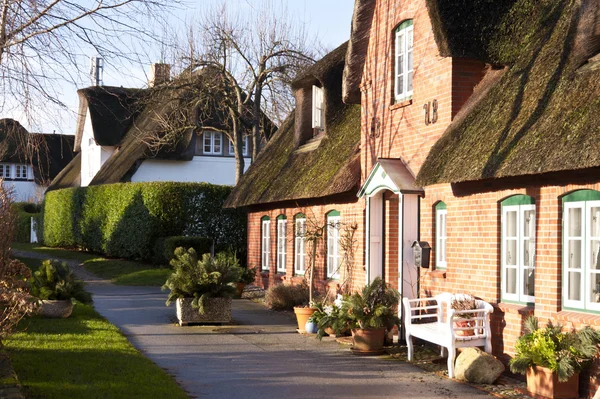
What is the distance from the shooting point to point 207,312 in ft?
55.0

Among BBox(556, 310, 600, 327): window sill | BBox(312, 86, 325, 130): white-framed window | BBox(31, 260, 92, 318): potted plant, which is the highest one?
BBox(312, 86, 325, 130): white-framed window

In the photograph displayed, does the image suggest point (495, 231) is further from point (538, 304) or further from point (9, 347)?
point (9, 347)

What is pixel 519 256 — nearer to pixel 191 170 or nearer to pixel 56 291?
pixel 56 291

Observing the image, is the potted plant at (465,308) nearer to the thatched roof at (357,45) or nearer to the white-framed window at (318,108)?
the thatched roof at (357,45)

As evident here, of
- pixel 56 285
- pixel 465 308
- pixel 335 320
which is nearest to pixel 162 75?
pixel 56 285

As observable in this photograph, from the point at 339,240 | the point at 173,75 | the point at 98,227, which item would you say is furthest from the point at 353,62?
the point at 98,227

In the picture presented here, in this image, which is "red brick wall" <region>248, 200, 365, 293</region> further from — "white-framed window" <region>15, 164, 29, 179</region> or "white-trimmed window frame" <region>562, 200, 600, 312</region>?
"white-framed window" <region>15, 164, 29, 179</region>

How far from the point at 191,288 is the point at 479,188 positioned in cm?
679

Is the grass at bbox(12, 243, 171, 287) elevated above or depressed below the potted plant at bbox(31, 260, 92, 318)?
below

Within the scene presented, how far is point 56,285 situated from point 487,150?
9473 mm

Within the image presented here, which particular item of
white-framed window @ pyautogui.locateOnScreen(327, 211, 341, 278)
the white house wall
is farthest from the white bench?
the white house wall

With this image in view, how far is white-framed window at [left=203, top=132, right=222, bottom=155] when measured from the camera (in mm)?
38562

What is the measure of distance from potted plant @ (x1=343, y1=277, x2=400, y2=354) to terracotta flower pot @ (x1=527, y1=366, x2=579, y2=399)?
3.74 meters

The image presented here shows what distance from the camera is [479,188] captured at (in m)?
12.1
